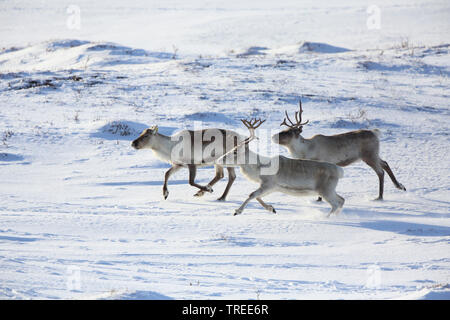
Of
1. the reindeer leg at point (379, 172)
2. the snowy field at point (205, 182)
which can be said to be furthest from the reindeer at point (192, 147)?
the reindeer leg at point (379, 172)

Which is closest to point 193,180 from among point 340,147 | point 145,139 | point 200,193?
point 200,193

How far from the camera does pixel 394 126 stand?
44.8 feet

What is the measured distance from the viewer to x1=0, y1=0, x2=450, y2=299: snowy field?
5387 millimetres

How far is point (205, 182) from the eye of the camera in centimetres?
1036

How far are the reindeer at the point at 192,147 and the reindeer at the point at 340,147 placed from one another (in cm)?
87

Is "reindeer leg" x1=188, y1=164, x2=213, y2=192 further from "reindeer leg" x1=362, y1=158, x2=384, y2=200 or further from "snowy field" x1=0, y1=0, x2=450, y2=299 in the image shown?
"reindeer leg" x1=362, y1=158, x2=384, y2=200

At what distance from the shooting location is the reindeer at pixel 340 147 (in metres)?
A: 9.36

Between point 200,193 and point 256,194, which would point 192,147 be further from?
point 256,194

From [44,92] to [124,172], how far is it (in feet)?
21.8

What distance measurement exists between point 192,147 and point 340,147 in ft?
7.70

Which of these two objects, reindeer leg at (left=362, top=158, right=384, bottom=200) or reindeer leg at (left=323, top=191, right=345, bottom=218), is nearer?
reindeer leg at (left=323, top=191, right=345, bottom=218)

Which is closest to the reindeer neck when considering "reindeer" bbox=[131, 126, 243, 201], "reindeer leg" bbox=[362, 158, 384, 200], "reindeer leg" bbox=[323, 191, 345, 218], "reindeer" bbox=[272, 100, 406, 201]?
"reindeer" bbox=[131, 126, 243, 201]

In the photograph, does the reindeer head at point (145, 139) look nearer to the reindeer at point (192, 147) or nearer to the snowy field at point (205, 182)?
the reindeer at point (192, 147)

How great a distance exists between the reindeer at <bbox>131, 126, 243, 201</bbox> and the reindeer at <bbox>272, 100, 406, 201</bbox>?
0.87m
